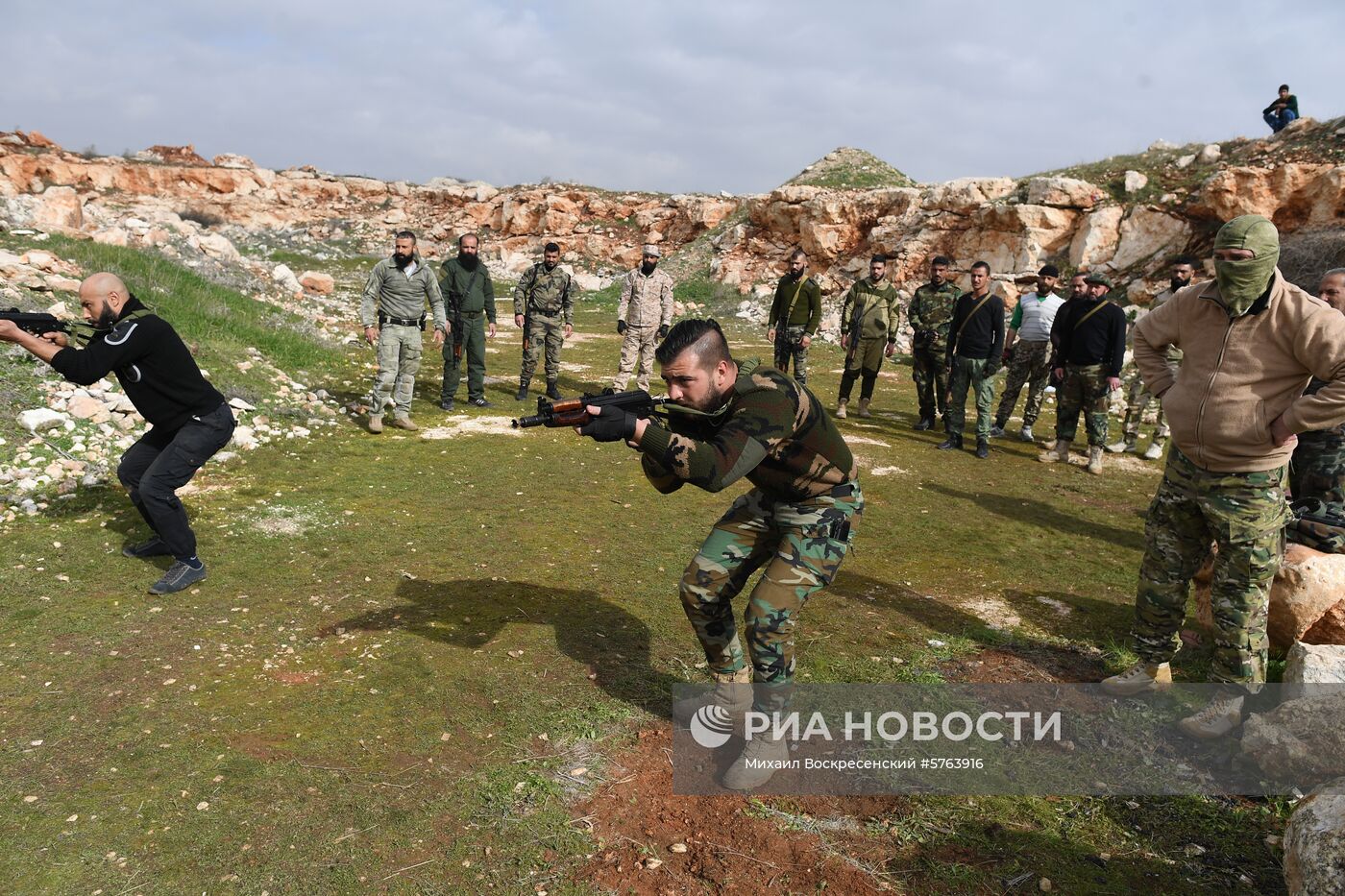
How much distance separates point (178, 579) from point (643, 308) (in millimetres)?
6888

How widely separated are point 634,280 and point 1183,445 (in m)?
7.79

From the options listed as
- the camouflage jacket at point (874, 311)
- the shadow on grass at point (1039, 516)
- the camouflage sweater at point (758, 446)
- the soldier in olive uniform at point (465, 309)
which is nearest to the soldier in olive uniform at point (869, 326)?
the camouflage jacket at point (874, 311)

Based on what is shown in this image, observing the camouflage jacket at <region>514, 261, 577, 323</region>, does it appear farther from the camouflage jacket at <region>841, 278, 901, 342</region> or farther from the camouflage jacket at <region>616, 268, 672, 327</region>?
the camouflage jacket at <region>841, 278, 901, 342</region>

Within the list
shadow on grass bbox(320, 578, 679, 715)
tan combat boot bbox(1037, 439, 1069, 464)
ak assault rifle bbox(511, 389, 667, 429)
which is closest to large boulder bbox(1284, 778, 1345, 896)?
shadow on grass bbox(320, 578, 679, 715)

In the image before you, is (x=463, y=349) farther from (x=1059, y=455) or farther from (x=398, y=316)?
(x=1059, y=455)

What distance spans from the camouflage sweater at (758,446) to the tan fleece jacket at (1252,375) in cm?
Result: 155

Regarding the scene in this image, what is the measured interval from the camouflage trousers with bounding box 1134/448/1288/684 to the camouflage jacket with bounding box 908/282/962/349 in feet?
19.3

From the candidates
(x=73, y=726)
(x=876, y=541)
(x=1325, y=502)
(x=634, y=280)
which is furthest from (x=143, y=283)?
(x=1325, y=502)

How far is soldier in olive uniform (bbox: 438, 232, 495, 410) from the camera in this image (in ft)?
30.3

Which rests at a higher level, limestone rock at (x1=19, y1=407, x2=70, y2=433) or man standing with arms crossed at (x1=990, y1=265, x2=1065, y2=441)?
man standing with arms crossed at (x1=990, y1=265, x2=1065, y2=441)

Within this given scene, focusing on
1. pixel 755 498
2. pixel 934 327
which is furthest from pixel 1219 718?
pixel 934 327

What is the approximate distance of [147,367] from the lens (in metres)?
4.29

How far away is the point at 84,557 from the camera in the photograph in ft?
15.5

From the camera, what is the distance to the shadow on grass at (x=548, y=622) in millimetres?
3797
